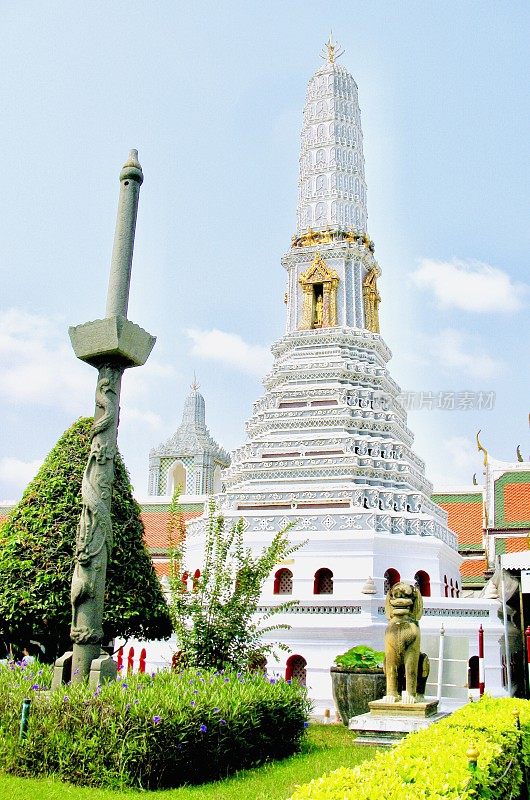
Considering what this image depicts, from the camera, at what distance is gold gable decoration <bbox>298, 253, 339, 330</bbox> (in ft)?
85.7

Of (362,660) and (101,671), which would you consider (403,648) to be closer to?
(362,660)

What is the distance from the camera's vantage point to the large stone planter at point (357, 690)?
12.3 m

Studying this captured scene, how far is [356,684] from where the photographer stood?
1247 cm

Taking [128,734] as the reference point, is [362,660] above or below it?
above

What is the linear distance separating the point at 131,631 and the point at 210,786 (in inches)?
226

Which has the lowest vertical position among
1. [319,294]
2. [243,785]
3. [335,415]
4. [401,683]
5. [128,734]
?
[243,785]

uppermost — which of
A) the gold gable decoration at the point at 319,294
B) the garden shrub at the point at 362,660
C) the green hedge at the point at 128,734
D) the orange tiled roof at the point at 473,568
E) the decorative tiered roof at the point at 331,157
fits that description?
the decorative tiered roof at the point at 331,157

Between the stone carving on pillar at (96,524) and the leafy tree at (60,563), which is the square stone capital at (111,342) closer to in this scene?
the stone carving on pillar at (96,524)

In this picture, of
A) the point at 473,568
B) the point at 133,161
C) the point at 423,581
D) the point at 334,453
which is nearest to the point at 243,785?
the point at 133,161

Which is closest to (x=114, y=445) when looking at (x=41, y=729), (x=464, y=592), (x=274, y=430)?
(x=41, y=729)

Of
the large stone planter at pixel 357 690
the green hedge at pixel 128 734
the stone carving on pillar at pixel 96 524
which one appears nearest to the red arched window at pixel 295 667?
the large stone planter at pixel 357 690

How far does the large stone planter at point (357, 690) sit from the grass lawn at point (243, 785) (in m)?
2.81

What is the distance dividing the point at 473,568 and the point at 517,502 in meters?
2.84

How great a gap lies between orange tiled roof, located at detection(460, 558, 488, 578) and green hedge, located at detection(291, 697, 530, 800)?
20.8 metres
